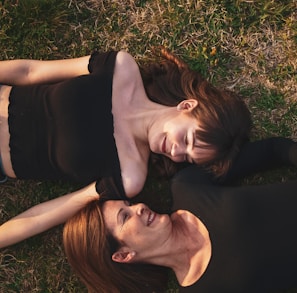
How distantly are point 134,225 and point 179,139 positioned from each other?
2.18ft

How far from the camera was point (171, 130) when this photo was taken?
3.25 m

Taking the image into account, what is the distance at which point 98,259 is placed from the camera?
3322 mm

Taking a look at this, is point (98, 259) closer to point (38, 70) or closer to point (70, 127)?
point (70, 127)

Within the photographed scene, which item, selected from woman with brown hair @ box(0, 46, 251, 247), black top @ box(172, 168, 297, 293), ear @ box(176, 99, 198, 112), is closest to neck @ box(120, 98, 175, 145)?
woman with brown hair @ box(0, 46, 251, 247)

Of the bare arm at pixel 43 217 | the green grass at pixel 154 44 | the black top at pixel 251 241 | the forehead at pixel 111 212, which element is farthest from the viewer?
the green grass at pixel 154 44

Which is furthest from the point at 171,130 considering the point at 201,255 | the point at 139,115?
the point at 201,255

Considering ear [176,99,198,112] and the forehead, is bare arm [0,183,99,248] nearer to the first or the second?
the forehead

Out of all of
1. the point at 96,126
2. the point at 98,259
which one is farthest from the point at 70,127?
the point at 98,259

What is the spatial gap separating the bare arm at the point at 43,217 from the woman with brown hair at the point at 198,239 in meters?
0.16

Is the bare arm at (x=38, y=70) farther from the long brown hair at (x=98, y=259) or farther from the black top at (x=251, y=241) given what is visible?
the black top at (x=251, y=241)

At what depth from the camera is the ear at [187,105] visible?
3359 millimetres

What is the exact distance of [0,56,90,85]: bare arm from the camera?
3584 mm

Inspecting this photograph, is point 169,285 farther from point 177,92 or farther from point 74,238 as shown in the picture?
point 177,92

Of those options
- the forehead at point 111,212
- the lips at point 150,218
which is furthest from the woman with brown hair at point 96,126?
the lips at point 150,218
